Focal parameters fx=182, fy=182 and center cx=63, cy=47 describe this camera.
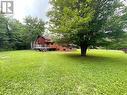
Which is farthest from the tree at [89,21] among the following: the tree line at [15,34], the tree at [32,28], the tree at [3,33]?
the tree at [32,28]

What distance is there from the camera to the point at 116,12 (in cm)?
1772

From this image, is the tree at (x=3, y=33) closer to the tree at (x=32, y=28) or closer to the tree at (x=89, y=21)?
the tree at (x=32, y=28)

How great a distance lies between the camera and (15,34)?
40281mm

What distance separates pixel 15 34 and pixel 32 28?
7925mm

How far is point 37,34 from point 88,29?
32170 millimetres

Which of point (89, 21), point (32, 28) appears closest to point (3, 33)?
point (32, 28)

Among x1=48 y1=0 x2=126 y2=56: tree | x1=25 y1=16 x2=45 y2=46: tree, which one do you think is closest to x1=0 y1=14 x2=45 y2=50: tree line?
x1=25 y1=16 x2=45 y2=46: tree

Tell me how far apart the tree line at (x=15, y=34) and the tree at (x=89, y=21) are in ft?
71.2

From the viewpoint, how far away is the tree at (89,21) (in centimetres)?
1579

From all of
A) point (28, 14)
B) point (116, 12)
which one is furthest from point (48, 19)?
point (28, 14)

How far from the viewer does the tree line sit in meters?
37.6

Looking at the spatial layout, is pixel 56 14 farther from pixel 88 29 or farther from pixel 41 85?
pixel 41 85

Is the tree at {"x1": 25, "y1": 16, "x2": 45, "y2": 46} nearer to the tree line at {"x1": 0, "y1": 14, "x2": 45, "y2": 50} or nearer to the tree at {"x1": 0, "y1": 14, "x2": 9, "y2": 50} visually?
the tree line at {"x1": 0, "y1": 14, "x2": 45, "y2": 50}

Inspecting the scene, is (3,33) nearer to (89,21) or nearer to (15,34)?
(15,34)
